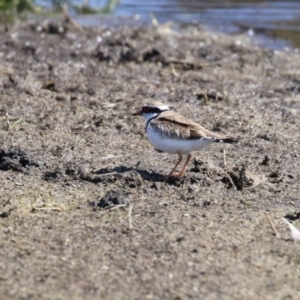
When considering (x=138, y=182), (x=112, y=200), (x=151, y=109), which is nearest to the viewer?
(x=112, y=200)

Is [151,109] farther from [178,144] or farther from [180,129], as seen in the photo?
[178,144]

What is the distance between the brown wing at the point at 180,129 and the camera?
6.33m

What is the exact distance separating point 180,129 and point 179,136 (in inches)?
3.8

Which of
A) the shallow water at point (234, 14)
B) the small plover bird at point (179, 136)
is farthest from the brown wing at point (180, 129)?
the shallow water at point (234, 14)

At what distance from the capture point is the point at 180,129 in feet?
21.3

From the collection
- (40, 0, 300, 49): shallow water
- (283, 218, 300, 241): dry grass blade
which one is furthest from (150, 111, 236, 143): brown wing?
(40, 0, 300, 49): shallow water

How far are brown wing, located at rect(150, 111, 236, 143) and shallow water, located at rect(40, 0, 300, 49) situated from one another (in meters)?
7.16

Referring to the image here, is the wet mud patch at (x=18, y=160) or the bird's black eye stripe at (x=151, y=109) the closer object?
the wet mud patch at (x=18, y=160)

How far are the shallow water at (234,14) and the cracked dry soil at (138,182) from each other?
3.04m

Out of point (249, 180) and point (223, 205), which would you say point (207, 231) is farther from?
point (249, 180)

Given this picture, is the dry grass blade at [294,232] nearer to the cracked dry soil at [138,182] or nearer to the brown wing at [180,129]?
the cracked dry soil at [138,182]

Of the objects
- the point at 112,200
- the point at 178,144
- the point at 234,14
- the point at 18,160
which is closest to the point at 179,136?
the point at 178,144

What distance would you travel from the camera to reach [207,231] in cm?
538

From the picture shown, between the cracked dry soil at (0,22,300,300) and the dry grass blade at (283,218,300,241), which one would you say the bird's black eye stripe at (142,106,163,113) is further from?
the dry grass blade at (283,218,300,241)
